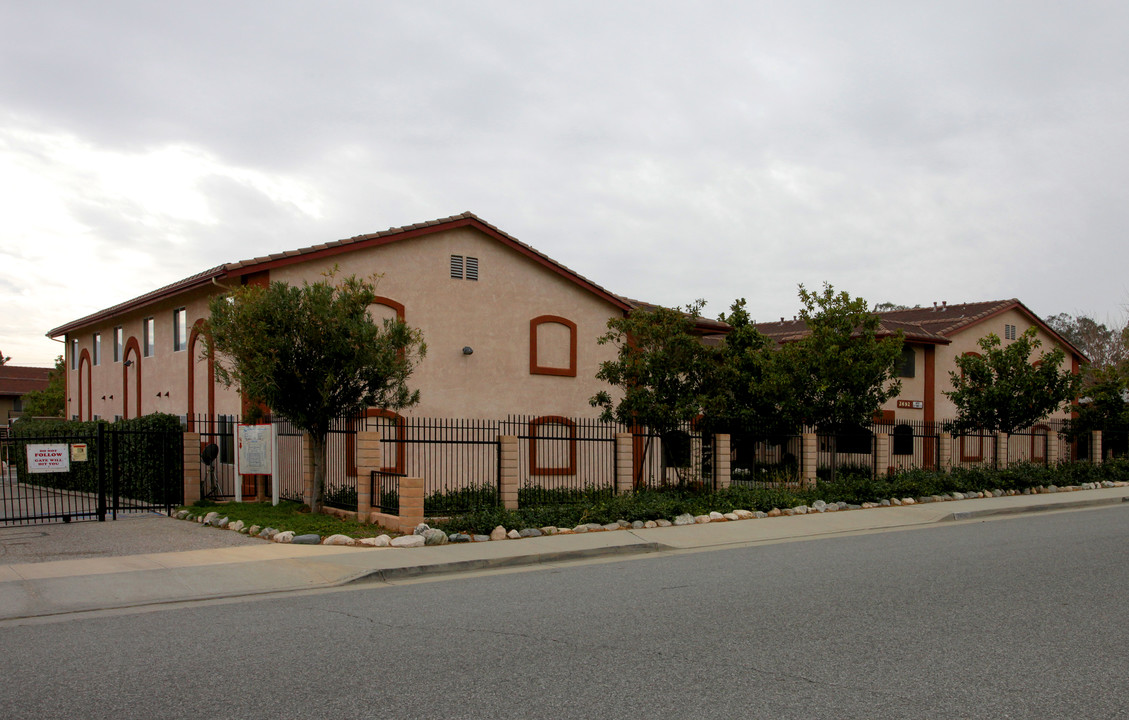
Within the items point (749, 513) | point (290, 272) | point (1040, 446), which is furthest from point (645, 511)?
point (1040, 446)

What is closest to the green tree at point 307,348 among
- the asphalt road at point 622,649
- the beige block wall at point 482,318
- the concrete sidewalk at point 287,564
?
the concrete sidewalk at point 287,564

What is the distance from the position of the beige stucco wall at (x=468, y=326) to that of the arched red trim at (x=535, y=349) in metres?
0.13

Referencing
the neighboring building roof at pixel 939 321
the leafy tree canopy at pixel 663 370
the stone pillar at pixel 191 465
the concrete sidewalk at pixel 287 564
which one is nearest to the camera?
the concrete sidewalk at pixel 287 564

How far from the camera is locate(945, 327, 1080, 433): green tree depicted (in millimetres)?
26125

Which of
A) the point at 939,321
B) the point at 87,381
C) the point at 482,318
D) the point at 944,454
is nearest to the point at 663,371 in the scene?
the point at 482,318

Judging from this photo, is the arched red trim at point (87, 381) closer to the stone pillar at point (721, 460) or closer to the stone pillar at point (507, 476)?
the stone pillar at point (507, 476)

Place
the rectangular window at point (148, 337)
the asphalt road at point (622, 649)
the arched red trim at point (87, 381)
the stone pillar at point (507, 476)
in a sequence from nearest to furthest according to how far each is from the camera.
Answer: the asphalt road at point (622, 649), the stone pillar at point (507, 476), the rectangular window at point (148, 337), the arched red trim at point (87, 381)

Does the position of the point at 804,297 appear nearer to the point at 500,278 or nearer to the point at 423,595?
the point at 500,278

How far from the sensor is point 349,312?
15320 millimetres

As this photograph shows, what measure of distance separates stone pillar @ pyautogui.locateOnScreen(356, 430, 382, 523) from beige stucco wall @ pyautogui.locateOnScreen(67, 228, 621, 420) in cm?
570

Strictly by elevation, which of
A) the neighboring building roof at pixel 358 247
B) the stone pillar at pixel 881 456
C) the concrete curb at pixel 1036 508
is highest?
the neighboring building roof at pixel 358 247

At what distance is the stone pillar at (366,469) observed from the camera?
48.9 feet

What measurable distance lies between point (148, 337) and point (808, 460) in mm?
18078

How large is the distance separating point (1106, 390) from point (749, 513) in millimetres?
22389
